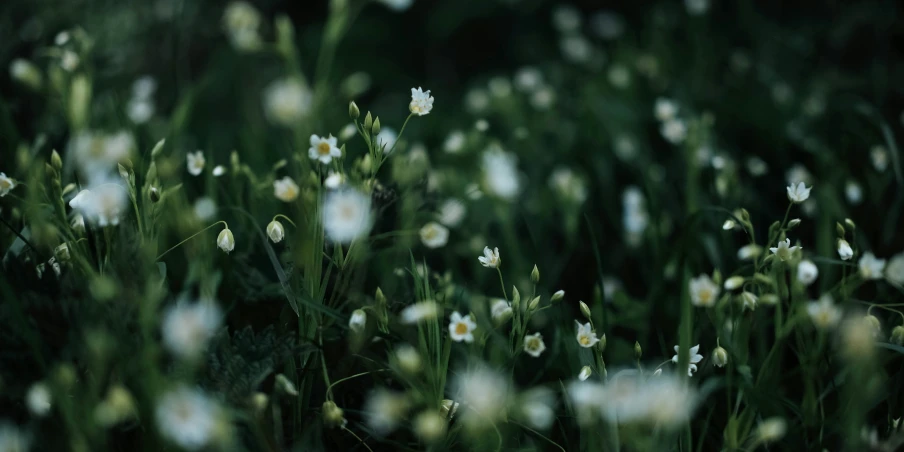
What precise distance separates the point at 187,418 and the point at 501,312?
0.45 meters

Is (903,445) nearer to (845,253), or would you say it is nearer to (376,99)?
(845,253)

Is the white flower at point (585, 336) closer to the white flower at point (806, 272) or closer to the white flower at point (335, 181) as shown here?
the white flower at point (806, 272)

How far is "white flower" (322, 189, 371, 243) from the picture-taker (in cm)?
93

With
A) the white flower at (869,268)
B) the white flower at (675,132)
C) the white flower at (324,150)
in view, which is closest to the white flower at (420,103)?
the white flower at (324,150)

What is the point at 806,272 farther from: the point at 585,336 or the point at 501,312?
the point at 501,312

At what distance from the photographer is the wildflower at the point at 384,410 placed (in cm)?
76

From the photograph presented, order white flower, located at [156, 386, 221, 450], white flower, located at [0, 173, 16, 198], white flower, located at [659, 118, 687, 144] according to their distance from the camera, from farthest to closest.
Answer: white flower, located at [659, 118, 687, 144] < white flower, located at [0, 173, 16, 198] < white flower, located at [156, 386, 221, 450]

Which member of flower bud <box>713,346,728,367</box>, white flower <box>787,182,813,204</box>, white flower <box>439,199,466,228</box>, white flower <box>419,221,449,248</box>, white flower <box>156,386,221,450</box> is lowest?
white flower <box>439,199,466,228</box>

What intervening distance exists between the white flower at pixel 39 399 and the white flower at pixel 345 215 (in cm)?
39

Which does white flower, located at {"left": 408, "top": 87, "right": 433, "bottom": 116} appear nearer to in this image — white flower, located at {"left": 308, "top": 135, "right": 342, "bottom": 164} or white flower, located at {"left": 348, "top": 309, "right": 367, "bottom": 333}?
white flower, located at {"left": 308, "top": 135, "right": 342, "bottom": 164}

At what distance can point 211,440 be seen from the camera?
0.66m

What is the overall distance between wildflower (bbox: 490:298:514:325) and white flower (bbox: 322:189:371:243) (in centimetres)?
23

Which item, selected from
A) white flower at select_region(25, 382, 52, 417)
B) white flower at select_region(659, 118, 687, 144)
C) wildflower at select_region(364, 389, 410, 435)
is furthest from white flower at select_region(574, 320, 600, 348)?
white flower at select_region(659, 118, 687, 144)

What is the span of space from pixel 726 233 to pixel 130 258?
1095 mm
